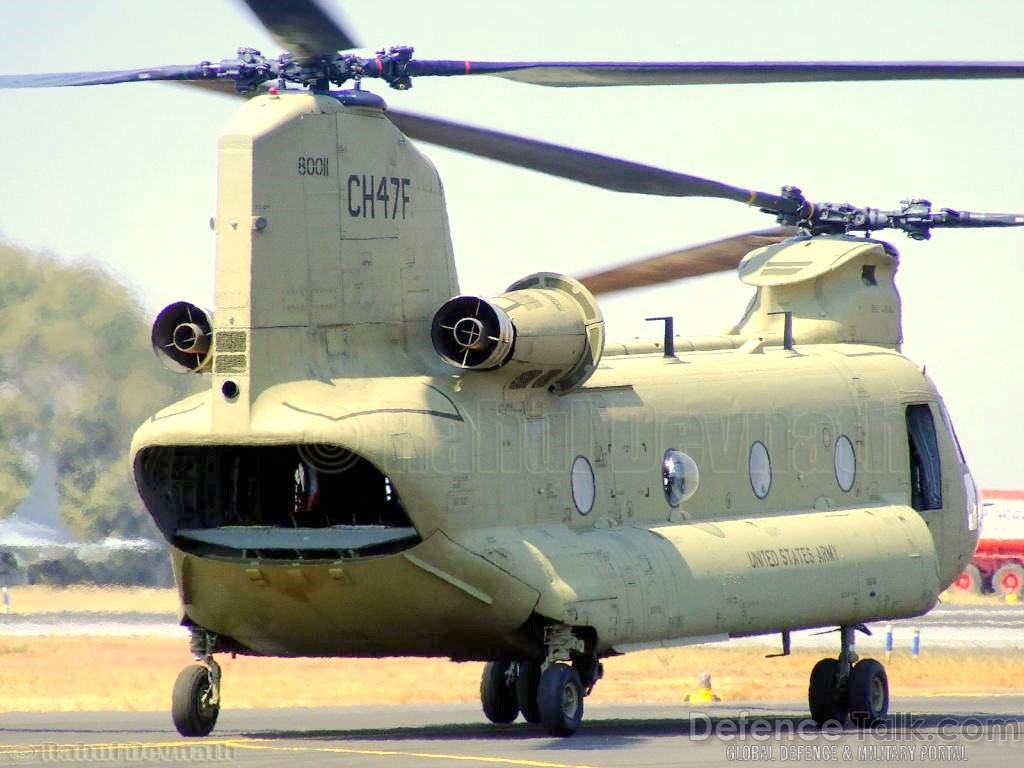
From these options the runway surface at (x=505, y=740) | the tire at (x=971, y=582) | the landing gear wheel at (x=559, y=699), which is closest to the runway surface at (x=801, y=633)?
the tire at (x=971, y=582)

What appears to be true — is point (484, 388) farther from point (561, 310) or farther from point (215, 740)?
point (215, 740)

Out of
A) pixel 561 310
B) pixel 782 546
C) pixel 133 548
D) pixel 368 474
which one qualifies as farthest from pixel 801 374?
pixel 133 548

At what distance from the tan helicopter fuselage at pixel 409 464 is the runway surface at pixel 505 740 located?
3.65 feet

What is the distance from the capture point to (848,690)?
22109 mm

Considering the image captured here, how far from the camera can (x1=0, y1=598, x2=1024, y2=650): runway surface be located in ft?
142

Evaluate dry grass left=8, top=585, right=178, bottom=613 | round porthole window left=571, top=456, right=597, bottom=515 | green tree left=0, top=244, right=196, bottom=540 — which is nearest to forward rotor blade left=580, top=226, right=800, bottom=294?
round porthole window left=571, top=456, right=597, bottom=515

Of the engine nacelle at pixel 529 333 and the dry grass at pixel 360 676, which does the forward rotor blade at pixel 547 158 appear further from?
the dry grass at pixel 360 676

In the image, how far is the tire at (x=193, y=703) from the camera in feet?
61.6

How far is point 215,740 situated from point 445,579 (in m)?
3.04

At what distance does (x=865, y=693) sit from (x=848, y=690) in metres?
0.20

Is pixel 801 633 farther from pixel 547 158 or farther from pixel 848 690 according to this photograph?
pixel 547 158

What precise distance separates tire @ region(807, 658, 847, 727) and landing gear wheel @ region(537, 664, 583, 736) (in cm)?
478

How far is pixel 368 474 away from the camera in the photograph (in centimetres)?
1912

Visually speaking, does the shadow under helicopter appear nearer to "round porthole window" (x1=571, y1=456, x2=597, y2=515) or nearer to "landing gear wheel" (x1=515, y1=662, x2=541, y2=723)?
"landing gear wheel" (x1=515, y1=662, x2=541, y2=723)
